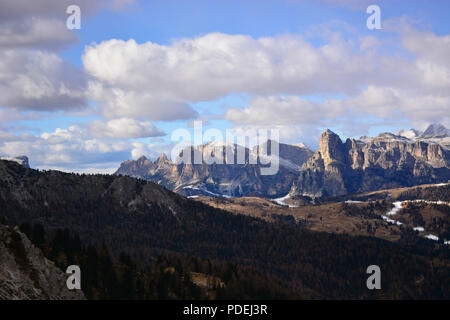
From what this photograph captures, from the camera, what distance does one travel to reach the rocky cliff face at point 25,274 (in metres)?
128

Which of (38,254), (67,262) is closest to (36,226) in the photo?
(67,262)

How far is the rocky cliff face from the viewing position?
128 m

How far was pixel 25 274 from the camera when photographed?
13638 centimetres

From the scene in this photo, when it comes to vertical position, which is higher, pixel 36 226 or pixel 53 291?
pixel 36 226
